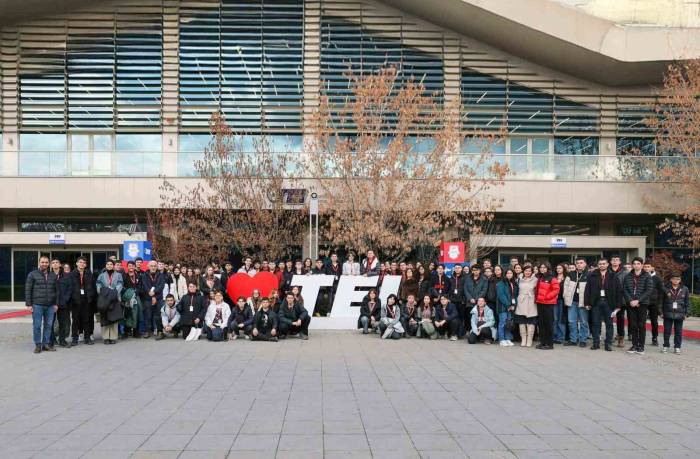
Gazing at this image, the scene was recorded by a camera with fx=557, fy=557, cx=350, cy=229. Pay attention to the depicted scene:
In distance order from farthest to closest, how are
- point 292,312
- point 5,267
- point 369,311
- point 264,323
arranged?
point 5,267, point 369,311, point 292,312, point 264,323

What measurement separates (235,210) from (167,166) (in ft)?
15.9

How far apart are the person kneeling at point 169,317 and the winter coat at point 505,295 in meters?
7.55

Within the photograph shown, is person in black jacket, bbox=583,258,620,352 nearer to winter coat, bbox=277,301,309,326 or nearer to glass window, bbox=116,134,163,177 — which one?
winter coat, bbox=277,301,309,326

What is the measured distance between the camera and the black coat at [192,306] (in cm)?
1309

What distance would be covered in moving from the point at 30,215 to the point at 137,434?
22.7 meters

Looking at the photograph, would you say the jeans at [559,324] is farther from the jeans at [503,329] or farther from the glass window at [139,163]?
the glass window at [139,163]

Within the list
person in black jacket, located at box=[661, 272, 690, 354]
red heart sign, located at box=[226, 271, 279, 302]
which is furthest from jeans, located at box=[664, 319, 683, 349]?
red heart sign, located at box=[226, 271, 279, 302]

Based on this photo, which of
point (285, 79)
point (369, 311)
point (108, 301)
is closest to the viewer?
point (108, 301)

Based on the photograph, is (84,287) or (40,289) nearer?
(40,289)

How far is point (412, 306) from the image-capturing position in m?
13.8

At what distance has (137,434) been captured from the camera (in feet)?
18.8

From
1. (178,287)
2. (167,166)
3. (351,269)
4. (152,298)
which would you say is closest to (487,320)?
(351,269)

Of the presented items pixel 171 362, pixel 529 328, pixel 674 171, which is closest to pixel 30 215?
pixel 171 362

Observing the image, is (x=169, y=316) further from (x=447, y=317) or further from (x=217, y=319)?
(x=447, y=317)
